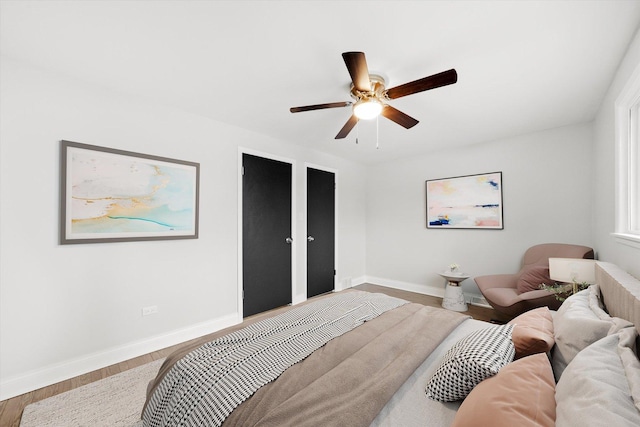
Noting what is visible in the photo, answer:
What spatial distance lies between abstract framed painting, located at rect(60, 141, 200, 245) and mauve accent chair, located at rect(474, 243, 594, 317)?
11.1ft

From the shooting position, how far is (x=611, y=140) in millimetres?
2350

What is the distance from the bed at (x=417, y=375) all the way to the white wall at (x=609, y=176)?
0.60 m

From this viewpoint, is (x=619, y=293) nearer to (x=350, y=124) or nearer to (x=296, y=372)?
(x=296, y=372)

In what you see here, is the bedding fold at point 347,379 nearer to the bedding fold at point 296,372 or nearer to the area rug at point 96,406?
the bedding fold at point 296,372

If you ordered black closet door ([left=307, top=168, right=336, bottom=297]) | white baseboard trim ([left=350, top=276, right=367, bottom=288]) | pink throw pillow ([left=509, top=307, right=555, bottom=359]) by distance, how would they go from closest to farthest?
pink throw pillow ([left=509, top=307, right=555, bottom=359])
black closet door ([left=307, top=168, right=336, bottom=297])
white baseboard trim ([left=350, top=276, right=367, bottom=288])

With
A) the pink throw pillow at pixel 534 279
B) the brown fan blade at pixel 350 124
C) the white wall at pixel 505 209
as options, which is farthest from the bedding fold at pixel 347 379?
the white wall at pixel 505 209

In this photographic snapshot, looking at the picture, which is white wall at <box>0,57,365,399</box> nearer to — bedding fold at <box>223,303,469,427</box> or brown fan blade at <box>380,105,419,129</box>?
brown fan blade at <box>380,105,419,129</box>

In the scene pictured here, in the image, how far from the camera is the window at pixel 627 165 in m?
1.99

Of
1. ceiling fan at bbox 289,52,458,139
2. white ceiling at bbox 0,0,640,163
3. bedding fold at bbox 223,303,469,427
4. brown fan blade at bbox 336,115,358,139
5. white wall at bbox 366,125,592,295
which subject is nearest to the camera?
bedding fold at bbox 223,303,469,427

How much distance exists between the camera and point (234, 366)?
1226 mm

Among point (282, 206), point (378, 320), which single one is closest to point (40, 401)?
point (378, 320)

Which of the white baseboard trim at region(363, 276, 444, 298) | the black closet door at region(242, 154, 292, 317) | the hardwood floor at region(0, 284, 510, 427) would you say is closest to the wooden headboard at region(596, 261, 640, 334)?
the hardwood floor at region(0, 284, 510, 427)

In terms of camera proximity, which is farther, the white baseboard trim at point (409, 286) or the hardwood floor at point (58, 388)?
the white baseboard trim at point (409, 286)

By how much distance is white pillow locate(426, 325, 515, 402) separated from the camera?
105 centimetres
